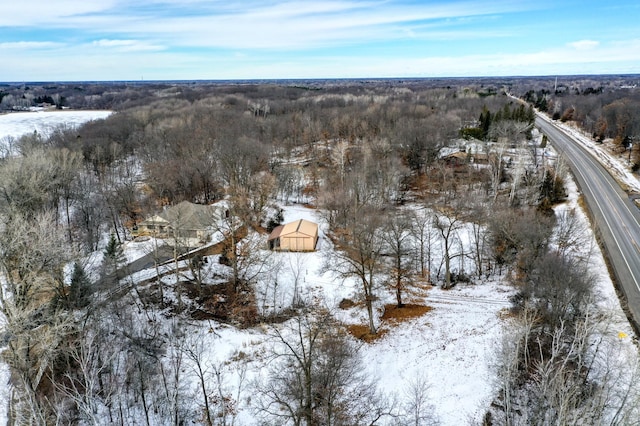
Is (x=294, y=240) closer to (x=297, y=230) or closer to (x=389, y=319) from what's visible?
(x=297, y=230)

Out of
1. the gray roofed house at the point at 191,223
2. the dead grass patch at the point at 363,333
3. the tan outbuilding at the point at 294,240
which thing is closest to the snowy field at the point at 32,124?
the gray roofed house at the point at 191,223

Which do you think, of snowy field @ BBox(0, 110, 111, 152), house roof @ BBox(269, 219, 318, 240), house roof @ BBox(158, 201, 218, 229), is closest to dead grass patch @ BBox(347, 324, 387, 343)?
house roof @ BBox(269, 219, 318, 240)

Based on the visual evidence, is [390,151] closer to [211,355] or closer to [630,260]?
[630,260]

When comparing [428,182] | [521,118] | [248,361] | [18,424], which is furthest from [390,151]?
[18,424]

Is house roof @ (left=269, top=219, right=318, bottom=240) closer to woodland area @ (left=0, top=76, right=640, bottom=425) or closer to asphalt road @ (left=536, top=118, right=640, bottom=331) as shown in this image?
woodland area @ (left=0, top=76, right=640, bottom=425)

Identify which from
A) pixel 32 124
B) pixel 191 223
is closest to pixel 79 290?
pixel 191 223

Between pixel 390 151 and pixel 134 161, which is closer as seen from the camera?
pixel 390 151

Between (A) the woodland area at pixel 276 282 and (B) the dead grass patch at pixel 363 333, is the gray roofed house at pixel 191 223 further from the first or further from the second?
(B) the dead grass patch at pixel 363 333
